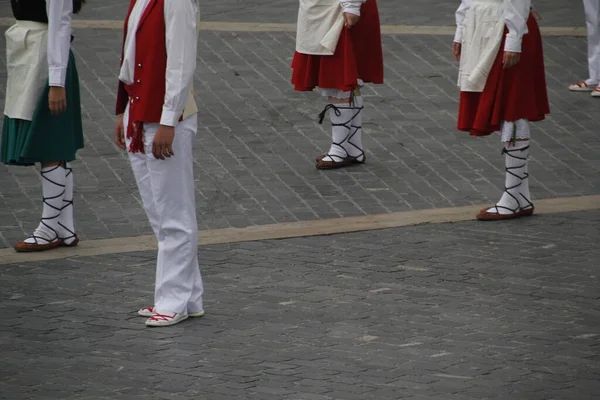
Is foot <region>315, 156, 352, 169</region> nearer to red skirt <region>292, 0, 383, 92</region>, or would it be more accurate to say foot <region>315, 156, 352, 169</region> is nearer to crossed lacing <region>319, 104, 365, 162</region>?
crossed lacing <region>319, 104, 365, 162</region>

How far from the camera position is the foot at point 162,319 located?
22.8 ft

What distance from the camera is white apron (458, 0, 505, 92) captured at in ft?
29.1

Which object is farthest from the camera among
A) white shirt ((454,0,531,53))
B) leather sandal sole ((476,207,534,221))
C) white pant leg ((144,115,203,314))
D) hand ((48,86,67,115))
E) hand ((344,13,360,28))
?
hand ((344,13,360,28))

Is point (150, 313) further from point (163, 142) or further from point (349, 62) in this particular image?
point (349, 62)

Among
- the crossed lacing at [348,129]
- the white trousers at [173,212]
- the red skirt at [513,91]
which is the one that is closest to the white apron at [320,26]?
the crossed lacing at [348,129]

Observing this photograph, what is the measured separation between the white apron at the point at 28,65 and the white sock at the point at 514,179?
3053 mm

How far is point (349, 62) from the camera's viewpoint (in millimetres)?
9930

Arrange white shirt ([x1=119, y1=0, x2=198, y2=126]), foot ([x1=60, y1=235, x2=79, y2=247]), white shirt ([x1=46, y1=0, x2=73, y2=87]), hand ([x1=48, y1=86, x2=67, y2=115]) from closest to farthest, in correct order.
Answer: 1. white shirt ([x1=119, y1=0, x2=198, y2=126])
2. white shirt ([x1=46, y1=0, x2=73, y2=87])
3. hand ([x1=48, y1=86, x2=67, y2=115])
4. foot ([x1=60, y1=235, x2=79, y2=247])

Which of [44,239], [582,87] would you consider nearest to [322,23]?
[44,239]

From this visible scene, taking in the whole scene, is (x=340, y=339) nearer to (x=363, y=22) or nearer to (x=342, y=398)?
(x=342, y=398)

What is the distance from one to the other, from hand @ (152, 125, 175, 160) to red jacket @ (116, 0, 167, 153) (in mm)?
96

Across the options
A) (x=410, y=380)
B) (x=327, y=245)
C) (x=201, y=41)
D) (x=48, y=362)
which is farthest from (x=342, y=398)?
(x=201, y=41)

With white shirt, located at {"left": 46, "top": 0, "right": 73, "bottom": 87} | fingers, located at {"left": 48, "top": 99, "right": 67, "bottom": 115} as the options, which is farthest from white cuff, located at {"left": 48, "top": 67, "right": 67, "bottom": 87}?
fingers, located at {"left": 48, "top": 99, "right": 67, "bottom": 115}

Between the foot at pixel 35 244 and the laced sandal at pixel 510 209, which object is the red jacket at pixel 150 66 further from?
the laced sandal at pixel 510 209
